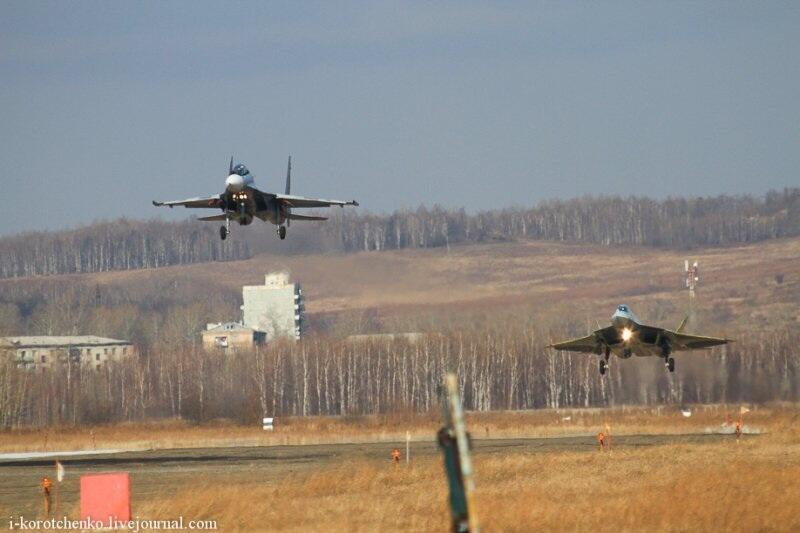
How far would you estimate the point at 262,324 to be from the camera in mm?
130000

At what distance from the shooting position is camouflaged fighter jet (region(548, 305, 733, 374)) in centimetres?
4853

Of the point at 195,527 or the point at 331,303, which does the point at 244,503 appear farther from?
the point at 331,303

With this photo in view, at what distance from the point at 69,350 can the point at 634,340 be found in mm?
76189

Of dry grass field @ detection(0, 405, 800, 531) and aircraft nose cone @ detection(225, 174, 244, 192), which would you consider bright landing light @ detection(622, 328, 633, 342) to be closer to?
dry grass field @ detection(0, 405, 800, 531)

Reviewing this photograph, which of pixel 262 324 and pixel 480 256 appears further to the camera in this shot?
pixel 480 256

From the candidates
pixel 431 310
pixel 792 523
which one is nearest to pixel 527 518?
pixel 792 523

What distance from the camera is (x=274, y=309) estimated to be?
4916 inches

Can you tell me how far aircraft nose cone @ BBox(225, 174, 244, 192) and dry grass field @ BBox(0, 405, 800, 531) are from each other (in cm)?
862

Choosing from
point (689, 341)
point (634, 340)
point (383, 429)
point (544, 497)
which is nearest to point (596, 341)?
point (634, 340)

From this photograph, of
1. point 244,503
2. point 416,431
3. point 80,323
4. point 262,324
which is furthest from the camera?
point 80,323

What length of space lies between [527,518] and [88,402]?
236 feet

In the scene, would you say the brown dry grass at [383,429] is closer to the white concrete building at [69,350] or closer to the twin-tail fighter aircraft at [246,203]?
the twin-tail fighter aircraft at [246,203]

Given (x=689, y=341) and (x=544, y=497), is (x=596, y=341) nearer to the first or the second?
(x=689, y=341)

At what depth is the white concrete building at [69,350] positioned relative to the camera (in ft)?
365
